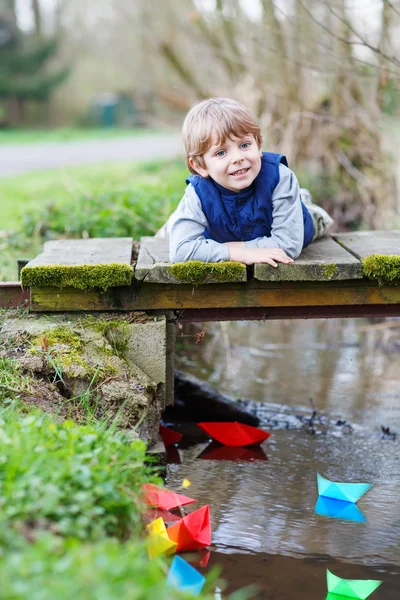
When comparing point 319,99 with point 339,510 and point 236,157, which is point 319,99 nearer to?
point 236,157

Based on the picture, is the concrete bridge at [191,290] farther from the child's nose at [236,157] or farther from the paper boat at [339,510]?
the paper boat at [339,510]

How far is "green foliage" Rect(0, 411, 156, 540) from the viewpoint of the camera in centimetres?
218

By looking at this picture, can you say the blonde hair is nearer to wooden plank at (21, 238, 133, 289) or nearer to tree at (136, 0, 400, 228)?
wooden plank at (21, 238, 133, 289)

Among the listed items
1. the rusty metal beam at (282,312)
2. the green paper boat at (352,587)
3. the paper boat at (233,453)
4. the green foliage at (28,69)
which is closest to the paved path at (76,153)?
the paper boat at (233,453)

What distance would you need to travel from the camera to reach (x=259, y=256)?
3.84 meters

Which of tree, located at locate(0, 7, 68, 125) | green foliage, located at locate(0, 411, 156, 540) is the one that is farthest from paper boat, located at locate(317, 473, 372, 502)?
tree, located at locate(0, 7, 68, 125)

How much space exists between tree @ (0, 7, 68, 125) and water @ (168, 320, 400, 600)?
32762 millimetres

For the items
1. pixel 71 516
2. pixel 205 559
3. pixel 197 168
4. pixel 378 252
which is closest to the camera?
pixel 71 516

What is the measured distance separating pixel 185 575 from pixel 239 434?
173 cm

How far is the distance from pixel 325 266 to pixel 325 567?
4.76 feet

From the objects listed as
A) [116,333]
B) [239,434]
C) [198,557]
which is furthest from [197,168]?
[198,557]

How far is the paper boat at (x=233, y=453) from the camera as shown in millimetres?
4320

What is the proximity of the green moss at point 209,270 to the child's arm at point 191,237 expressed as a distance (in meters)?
0.06

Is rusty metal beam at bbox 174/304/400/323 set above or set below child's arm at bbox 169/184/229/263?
below
